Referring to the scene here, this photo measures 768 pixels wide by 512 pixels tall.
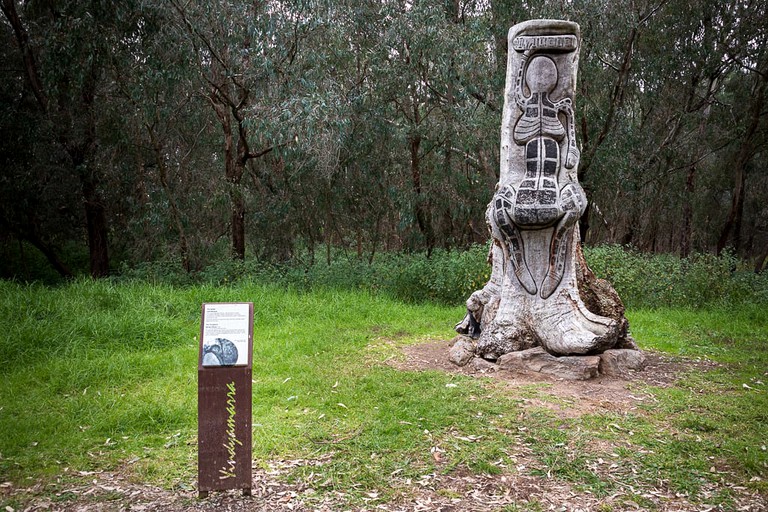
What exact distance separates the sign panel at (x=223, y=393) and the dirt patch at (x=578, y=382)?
264 centimetres

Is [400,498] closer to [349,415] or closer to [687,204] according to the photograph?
[349,415]

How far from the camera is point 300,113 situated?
10180 millimetres

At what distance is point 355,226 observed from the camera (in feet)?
48.1

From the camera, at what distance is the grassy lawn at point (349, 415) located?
4.25 meters

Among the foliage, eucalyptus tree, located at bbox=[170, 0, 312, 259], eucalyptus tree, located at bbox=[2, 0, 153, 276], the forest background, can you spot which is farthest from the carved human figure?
eucalyptus tree, located at bbox=[2, 0, 153, 276]

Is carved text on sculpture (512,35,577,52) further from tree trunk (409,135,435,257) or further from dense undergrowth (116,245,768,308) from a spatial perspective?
tree trunk (409,135,435,257)

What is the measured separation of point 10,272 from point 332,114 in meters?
9.78

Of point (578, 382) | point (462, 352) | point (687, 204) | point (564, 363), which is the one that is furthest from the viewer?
point (687, 204)

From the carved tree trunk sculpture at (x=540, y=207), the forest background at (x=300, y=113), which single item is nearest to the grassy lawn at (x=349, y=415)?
the carved tree trunk sculpture at (x=540, y=207)

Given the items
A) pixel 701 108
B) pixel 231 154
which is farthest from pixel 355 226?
pixel 701 108

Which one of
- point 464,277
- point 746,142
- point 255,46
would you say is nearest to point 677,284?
point 464,277

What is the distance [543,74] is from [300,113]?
4.79 meters

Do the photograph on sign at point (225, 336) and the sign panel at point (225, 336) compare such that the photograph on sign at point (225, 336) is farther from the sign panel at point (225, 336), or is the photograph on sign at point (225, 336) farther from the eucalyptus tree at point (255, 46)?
the eucalyptus tree at point (255, 46)

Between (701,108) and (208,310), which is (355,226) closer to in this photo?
(701,108)
